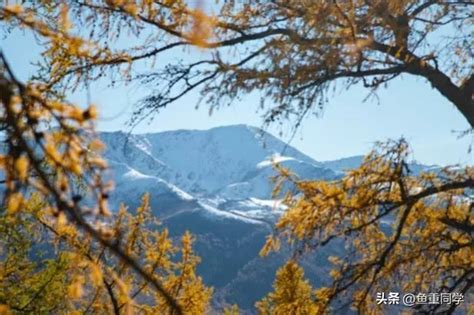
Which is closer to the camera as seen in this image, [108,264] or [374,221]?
[374,221]

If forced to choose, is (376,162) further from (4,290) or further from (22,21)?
(4,290)

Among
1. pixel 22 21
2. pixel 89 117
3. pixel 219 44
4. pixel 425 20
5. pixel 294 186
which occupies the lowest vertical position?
pixel 89 117

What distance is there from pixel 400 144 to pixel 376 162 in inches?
12.1

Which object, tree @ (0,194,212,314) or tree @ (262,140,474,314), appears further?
tree @ (0,194,212,314)

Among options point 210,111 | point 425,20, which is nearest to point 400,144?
point 425,20

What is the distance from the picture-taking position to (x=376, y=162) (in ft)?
18.4

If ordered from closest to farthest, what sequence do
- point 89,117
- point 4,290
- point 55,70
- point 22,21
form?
point 89,117, point 22,21, point 55,70, point 4,290

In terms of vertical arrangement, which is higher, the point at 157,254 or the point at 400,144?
the point at 157,254

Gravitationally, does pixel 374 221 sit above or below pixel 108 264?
below

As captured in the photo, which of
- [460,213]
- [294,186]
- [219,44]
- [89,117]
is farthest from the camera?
[460,213]

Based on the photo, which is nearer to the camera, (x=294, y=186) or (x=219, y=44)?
(x=219, y=44)

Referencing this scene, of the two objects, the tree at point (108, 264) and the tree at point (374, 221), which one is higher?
the tree at point (108, 264)

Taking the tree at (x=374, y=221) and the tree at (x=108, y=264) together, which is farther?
the tree at (x=108, y=264)

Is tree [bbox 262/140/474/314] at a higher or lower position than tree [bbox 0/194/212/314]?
lower
